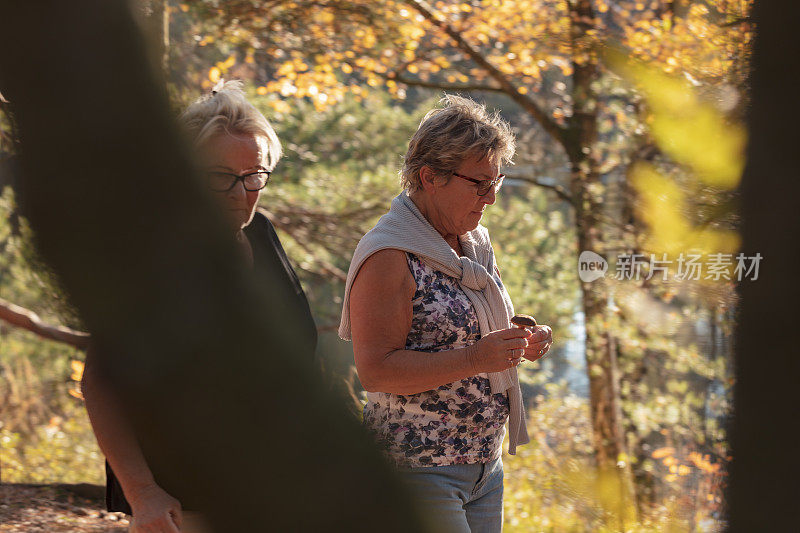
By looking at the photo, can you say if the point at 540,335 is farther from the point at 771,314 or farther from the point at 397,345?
the point at 771,314

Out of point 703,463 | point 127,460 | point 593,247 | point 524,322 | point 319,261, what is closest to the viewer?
point 127,460

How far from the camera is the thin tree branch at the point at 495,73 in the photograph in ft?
19.8

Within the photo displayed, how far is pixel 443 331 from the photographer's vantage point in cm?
190

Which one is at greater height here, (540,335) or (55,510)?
(540,335)

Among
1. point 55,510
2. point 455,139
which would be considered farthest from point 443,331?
point 55,510

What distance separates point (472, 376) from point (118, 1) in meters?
1.13

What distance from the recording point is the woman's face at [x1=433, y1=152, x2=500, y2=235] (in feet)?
6.51

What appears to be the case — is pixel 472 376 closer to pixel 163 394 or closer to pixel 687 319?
pixel 163 394

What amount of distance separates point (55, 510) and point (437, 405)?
127 inches

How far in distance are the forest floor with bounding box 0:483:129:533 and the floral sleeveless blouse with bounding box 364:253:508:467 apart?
2756 mm

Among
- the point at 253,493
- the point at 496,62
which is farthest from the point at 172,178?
the point at 496,62

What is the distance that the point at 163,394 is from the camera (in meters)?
1.09

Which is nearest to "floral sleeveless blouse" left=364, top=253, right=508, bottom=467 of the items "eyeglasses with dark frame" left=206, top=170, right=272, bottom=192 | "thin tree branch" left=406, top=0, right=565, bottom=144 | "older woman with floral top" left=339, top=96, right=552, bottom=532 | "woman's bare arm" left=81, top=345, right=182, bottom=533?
"older woman with floral top" left=339, top=96, right=552, bottom=532

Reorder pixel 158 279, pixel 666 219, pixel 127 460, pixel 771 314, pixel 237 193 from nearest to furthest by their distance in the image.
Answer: pixel 158 279 < pixel 127 460 < pixel 237 193 < pixel 771 314 < pixel 666 219
